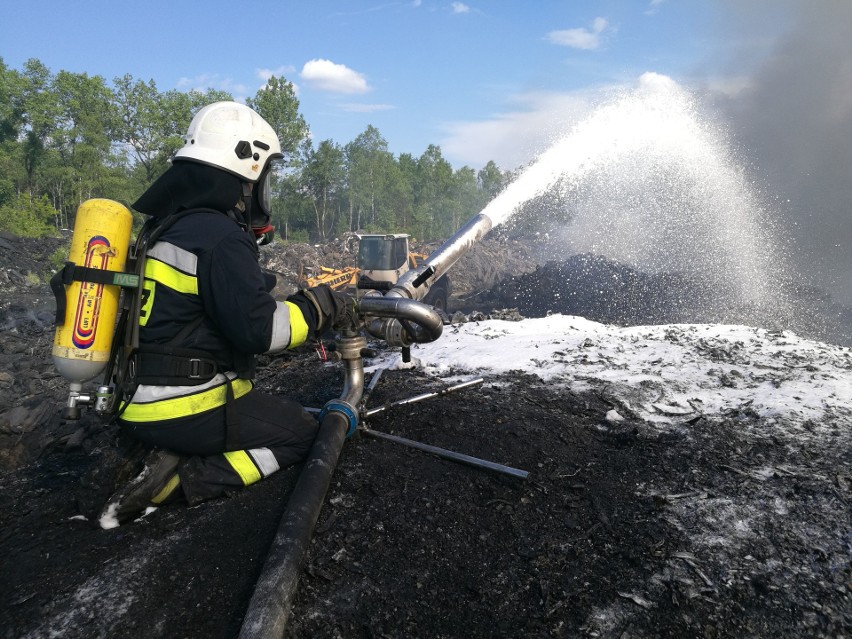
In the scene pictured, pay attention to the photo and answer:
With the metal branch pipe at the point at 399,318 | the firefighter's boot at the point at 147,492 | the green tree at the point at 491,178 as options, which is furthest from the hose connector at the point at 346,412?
the green tree at the point at 491,178

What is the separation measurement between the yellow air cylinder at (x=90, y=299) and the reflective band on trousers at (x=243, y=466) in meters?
0.91

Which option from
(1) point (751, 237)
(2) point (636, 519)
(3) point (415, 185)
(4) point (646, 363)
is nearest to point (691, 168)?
(1) point (751, 237)

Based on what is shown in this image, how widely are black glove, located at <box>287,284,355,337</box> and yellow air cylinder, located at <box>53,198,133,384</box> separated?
974 mm

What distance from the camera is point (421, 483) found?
3223 mm

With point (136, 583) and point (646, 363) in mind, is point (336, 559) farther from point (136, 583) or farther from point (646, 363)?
point (646, 363)

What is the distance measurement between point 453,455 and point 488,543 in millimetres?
789

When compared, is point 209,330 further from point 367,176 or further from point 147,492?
point 367,176

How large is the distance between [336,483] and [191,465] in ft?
2.80

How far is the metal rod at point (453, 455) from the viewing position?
3.20 metres

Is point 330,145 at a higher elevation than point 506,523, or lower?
higher

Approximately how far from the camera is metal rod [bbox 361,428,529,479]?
320 centimetres

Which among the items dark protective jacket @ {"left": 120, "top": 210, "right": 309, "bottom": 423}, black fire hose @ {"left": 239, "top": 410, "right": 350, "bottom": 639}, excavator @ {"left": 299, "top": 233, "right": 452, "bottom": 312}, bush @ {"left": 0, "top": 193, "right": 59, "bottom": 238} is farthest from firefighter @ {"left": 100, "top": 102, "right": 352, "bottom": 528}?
bush @ {"left": 0, "top": 193, "right": 59, "bottom": 238}

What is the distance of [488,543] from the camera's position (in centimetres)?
271

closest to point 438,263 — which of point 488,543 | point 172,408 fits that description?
point 172,408
